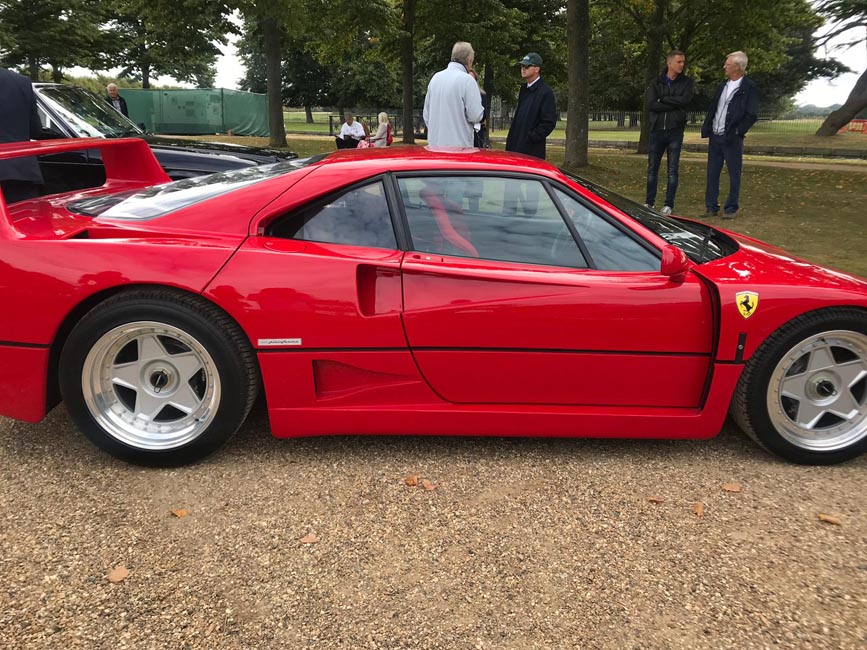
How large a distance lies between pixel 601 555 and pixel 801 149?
28169mm

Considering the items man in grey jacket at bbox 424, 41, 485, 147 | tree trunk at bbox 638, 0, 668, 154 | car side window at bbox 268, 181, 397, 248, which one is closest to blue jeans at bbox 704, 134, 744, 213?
man in grey jacket at bbox 424, 41, 485, 147

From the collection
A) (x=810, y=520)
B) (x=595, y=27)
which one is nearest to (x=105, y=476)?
(x=810, y=520)

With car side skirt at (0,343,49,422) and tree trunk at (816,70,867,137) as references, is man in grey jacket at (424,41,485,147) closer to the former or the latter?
car side skirt at (0,343,49,422)

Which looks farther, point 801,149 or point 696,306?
point 801,149

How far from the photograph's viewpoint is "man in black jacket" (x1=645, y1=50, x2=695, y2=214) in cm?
756

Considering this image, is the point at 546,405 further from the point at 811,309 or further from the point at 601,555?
the point at 811,309

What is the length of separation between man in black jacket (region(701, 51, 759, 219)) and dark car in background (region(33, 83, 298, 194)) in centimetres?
508

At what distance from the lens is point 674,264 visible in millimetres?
2527

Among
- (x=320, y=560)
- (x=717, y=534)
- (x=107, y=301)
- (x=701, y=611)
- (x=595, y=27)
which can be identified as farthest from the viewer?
(x=595, y=27)

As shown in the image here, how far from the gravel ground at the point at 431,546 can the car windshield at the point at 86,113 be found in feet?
13.6

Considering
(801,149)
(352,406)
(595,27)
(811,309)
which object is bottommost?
(352,406)

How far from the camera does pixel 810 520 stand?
2445mm

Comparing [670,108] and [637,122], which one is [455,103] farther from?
[637,122]

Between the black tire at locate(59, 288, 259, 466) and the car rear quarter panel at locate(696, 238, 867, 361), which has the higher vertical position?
the car rear quarter panel at locate(696, 238, 867, 361)
